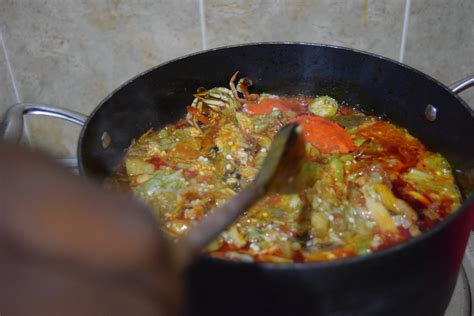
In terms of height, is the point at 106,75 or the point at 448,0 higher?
the point at 448,0

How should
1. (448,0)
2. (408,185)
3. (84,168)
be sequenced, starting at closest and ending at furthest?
(84,168) → (408,185) → (448,0)

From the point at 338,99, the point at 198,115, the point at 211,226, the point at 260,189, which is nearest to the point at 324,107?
the point at 338,99

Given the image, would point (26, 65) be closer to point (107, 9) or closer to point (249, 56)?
point (107, 9)

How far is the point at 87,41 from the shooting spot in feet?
6.60

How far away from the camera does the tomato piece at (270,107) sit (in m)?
1.73

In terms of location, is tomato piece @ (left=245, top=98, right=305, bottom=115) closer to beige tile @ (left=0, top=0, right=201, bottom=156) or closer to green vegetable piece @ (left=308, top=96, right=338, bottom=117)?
green vegetable piece @ (left=308, top=96, right=338, bottom=117)

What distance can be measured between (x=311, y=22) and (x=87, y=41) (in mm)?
822

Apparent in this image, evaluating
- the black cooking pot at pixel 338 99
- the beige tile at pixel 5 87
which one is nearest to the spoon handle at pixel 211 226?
the black cooking pot at pixel 338 99

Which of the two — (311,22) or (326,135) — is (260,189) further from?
(311,22)

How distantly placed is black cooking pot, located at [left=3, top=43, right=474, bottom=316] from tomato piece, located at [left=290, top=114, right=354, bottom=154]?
0.19m

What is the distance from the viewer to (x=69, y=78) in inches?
82.4

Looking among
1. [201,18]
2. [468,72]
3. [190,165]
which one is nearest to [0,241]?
[190,165]

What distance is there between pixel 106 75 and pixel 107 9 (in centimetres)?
26

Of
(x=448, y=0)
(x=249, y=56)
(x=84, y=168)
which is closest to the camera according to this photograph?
(x=84, y=168)
